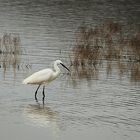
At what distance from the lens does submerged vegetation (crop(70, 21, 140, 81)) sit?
19938mm

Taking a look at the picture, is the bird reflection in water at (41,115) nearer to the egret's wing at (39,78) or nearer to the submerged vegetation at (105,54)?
the egret's wing at (39,78)

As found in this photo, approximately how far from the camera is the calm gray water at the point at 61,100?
1220 centimetres

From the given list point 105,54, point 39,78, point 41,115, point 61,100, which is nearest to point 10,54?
point 105,54

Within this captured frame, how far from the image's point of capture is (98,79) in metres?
18.4

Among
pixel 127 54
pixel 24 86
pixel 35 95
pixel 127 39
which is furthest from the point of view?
pixel 127 39

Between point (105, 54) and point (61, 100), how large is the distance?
784 cm

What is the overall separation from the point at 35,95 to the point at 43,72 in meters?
0.78

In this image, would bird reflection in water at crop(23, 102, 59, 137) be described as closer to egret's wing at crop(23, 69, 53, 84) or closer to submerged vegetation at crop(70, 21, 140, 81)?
egret's wing at crop(23, 69, 53, 84)

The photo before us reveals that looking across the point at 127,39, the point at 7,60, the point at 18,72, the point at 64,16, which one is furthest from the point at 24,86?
the point at 64,16

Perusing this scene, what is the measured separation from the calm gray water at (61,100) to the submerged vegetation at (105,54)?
25 centimetres

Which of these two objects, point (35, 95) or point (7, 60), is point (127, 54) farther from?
point (35, 95)

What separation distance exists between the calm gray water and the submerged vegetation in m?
0.25

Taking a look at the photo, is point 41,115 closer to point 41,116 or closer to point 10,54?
point 41,116

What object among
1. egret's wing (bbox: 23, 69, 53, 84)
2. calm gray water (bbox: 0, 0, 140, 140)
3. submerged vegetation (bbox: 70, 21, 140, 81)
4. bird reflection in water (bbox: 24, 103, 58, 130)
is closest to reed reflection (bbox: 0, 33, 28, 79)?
calm gray water (bbox: 0, 0, 140, 140)
